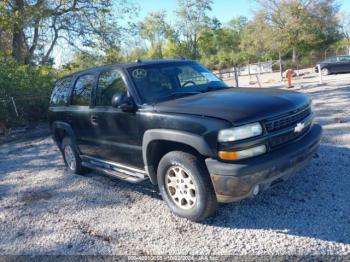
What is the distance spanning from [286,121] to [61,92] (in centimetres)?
412

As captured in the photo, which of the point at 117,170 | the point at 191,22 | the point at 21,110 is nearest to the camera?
the point at 117,170

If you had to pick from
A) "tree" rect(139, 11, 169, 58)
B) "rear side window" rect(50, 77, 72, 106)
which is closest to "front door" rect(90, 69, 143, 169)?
"rear side window" rect(50, 77, 72, 106)

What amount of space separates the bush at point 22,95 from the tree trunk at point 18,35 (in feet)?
11.1

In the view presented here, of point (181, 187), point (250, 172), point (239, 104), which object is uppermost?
point (239, 104)

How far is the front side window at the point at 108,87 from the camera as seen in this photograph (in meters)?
4.71

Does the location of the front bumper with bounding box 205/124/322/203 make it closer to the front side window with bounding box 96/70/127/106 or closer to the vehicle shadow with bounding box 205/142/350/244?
the vehicle shadow with bounding box 205/142/350/244

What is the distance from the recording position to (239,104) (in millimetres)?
3734

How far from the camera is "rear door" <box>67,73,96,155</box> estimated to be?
17.4 feet

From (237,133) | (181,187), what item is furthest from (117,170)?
(237,133)

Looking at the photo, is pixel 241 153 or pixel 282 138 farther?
pixel 282 138

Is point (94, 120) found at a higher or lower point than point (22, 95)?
lower

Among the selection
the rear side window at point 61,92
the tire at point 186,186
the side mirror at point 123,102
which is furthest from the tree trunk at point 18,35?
the tire at point 186,186

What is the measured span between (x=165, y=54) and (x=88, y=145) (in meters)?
45.3

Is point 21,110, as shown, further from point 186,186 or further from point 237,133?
point 237,133
